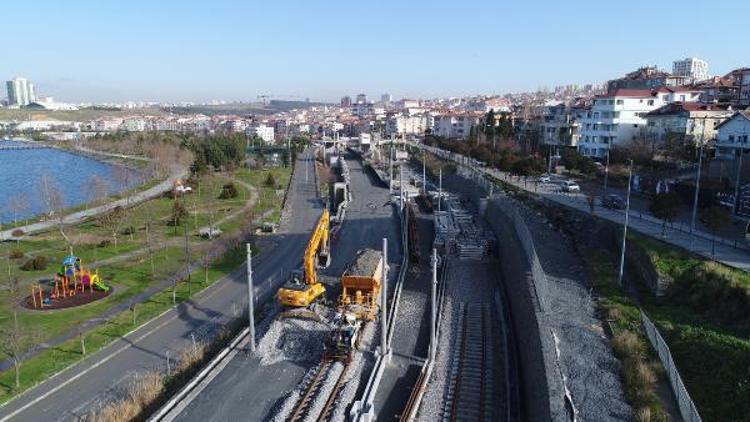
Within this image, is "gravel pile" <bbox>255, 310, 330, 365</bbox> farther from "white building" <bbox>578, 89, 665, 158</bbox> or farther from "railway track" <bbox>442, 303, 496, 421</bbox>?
"white building" <bbox>578, 89, 665, 158</bbox>

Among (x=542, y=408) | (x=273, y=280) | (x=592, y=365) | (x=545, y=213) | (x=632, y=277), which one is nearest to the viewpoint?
(x=542, y=408)

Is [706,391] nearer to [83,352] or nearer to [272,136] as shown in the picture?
[83,352]

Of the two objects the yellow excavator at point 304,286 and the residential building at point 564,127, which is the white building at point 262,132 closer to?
the residential building at point 564,127

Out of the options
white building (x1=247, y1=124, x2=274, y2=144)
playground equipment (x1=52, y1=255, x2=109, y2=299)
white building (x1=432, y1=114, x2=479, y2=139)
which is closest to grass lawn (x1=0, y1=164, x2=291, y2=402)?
playground equipment (x1=52, y1=255, x2=109, y2=299)

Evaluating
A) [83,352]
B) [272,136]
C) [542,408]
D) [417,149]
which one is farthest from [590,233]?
[272,136]

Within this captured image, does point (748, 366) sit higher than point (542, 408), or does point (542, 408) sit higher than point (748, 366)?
point (748, 366)

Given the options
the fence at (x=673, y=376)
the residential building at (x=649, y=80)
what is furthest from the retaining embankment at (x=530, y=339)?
the residential building at (x=649, y=80)
